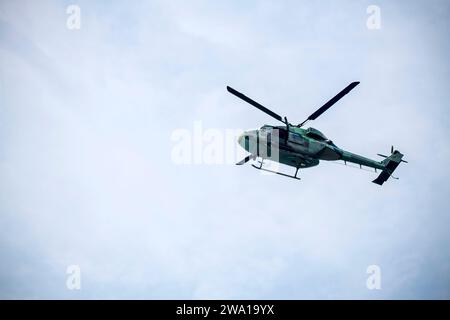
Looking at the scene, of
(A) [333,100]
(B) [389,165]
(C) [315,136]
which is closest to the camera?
(A) [333,100]

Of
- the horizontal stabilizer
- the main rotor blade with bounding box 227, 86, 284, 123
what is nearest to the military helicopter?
the main rotor blade with bounding box 227, 86, 284, 123

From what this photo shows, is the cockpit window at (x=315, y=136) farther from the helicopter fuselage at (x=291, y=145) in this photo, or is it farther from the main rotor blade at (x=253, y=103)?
the main rotor blade at (x=253, y=103)

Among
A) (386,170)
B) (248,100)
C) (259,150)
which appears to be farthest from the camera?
(386,170)

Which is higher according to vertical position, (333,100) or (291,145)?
(333,100)

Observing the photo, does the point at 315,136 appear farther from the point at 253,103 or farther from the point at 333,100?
the point at 253,103

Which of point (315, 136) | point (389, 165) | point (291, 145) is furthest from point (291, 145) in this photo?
point (389, 165)

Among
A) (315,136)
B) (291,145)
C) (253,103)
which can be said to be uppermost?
(253,103)
